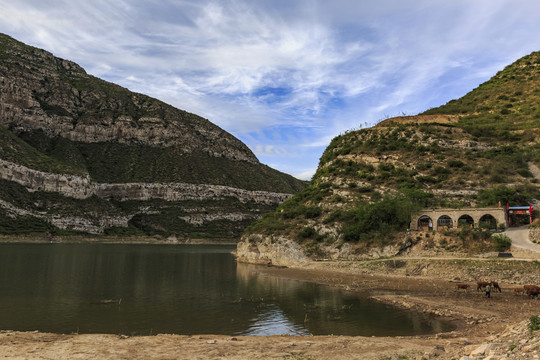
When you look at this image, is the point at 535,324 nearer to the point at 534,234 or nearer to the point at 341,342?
the point at 341,342

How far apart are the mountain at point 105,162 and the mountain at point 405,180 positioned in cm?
8926

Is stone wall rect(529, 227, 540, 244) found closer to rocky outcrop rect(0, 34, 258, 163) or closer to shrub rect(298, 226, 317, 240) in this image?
shrub rect(298, 226, 317, 240)

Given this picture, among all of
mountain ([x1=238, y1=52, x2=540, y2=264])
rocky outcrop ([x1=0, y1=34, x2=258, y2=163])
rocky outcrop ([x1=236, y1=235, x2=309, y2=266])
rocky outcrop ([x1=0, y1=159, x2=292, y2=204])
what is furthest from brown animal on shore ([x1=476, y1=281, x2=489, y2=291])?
rocky outcrop ([x1=0, y1=34, x2=258, y2=163])

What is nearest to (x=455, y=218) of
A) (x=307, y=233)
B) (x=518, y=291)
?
(x=307, y=233)

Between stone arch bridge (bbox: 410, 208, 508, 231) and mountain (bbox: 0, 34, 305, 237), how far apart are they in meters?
112

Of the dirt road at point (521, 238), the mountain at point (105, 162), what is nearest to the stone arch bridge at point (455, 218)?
the dirt road at point (521, 238)

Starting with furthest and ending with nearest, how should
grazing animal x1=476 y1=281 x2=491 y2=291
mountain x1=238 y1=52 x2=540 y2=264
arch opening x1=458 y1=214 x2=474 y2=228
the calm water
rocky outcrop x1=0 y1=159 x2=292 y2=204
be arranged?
rocky outcrop x1=0 y1=159 x2=292 y2=204, mountain x1=238 y1=52 x2=540 y2=264, arch opening x1=458 y1=214 x2=474 y2=228, grazing animal x1=476 y1=281 x2=491 y2=291, the calm water

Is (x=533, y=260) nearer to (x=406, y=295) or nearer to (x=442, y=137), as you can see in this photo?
(x=406, y=295)

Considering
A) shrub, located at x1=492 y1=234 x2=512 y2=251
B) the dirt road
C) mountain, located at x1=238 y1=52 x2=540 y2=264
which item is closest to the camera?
the dirt road

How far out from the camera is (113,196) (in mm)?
160500

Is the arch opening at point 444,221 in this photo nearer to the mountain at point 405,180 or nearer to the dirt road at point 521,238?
the mountain at point 405,180

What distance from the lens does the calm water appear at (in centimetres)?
1919

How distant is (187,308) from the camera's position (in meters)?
24.6

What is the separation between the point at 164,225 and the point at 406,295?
451ft
